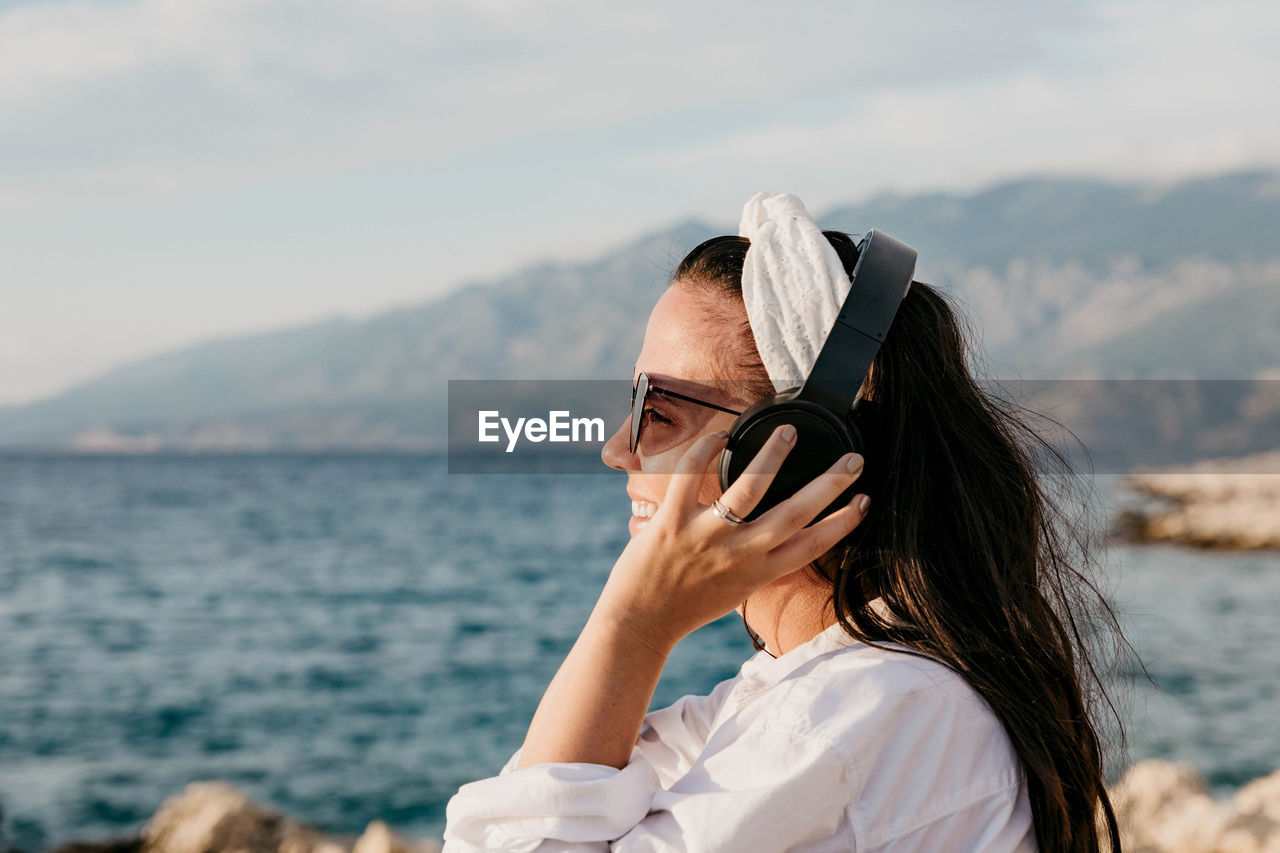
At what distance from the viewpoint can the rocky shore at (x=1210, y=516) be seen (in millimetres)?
24383

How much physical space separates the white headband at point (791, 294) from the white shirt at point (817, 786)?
441 mm

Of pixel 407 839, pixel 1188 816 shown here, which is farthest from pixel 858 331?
pixel 407 839

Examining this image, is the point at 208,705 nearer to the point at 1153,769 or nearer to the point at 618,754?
the point at 1153,769

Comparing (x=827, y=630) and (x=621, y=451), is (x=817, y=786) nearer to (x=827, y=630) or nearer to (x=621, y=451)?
(x=827, y=630)

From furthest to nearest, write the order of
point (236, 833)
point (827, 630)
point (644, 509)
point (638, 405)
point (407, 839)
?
point (407, 839), point (236, 833), point (644, 509), point (638, 405), point (827, 630)

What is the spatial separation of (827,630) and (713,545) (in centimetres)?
27

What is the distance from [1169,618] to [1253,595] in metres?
3.11

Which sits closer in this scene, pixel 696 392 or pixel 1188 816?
pixel 696 392

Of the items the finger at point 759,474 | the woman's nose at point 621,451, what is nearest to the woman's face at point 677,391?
the woman's nose at point 621,451

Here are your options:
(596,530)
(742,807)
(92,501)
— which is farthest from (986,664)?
(92,501)

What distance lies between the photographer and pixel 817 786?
51.8 inches

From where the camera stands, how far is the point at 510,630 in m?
19.4

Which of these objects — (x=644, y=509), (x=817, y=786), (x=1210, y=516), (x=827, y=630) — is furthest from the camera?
(x=1210, y=516)

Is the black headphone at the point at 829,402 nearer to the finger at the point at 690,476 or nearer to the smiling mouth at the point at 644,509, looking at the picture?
the finger at the point at 690,476
